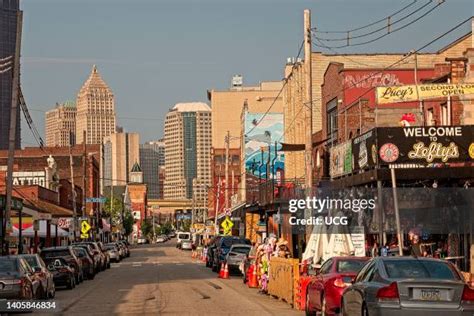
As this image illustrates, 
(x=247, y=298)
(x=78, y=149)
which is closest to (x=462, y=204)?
(x=247, y=298)

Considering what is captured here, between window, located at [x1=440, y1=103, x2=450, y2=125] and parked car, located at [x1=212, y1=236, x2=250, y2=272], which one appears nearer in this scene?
window, located at [x1=440, y1=103, x2=450, y2=125]

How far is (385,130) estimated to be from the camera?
27.8 metres

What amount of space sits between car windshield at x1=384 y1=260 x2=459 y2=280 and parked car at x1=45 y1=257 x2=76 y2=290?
20.9 metres

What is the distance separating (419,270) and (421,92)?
15328mm

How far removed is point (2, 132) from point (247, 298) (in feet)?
159

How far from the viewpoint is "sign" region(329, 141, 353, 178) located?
3328 cm

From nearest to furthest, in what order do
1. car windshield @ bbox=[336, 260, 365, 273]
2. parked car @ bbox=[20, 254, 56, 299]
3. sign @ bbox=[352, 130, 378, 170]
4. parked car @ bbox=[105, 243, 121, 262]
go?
car windshield @ bbox=[336, 260, 365, 273] → parked car @ bbox=[20, 254, 56, 299] → sign @ bbox=[352, 130, 378, 170] → parked car @ bbox=[105, 243, 121, 262]

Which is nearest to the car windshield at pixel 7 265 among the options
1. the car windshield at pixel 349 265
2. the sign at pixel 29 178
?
the car windshield at pixel 349 265

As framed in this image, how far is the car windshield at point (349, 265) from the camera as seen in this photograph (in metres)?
20.4

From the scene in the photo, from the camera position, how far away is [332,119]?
53625mm

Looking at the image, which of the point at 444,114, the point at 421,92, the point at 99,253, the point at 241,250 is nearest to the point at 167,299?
the point at 421,92

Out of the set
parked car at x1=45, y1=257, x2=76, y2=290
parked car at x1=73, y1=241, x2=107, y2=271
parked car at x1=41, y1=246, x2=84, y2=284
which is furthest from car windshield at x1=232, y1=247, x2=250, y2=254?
parked car at x1=45, y1=257, x2=76, y2=290

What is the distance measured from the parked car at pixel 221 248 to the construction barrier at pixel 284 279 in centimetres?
1628

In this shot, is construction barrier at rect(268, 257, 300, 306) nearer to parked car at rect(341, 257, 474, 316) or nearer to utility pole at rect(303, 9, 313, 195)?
utility pole at rect(303, 9, 313, 195)
